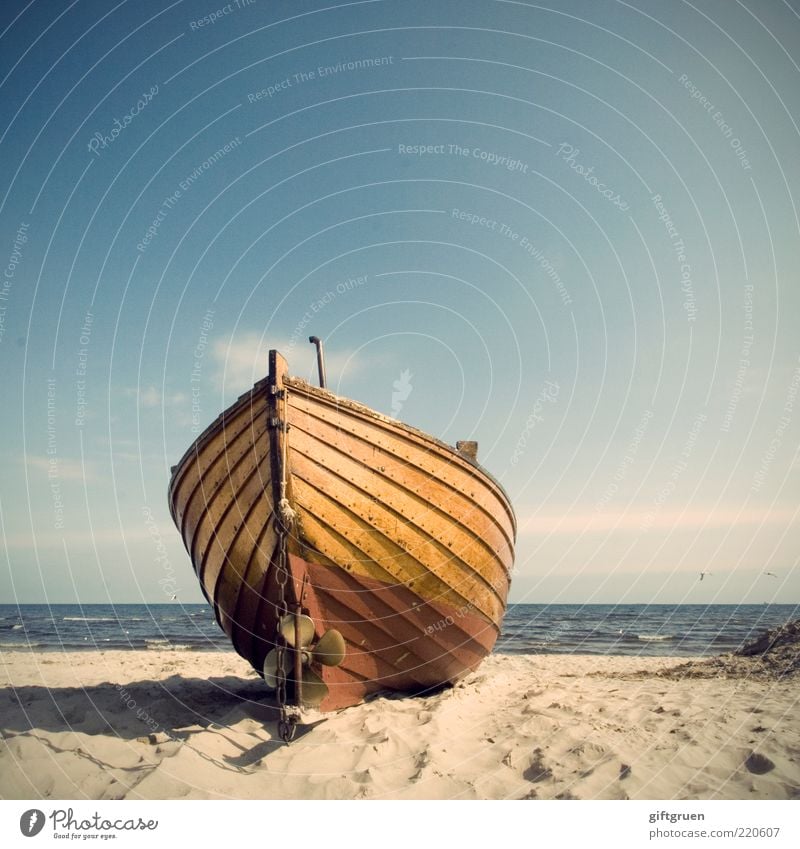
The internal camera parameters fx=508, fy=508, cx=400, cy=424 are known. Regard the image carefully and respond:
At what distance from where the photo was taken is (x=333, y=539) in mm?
5172

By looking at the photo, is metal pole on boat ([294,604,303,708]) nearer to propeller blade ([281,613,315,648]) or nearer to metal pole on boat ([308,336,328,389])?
propeller blade ([281,613,315,648])

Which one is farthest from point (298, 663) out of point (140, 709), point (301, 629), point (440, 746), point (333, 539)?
point (140, 709)

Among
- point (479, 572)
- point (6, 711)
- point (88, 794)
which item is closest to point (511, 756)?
point (479, 572)

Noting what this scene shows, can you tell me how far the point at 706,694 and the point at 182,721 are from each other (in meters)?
5.58

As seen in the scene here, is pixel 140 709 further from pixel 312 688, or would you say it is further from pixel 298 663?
pixel 298 663

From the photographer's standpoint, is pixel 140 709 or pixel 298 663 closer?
pixel 298 663

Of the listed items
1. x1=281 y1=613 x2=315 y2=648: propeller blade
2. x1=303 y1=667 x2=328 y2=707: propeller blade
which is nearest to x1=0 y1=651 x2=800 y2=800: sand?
x1=303 y1=667 x2=328 y2=707: propeller blade

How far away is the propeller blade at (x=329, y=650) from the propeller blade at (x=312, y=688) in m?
0.15

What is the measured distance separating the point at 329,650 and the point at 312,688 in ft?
1.26

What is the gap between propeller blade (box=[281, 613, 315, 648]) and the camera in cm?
476

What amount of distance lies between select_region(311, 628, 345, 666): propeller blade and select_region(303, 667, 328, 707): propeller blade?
5.9 inches

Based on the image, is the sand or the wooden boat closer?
the sand
